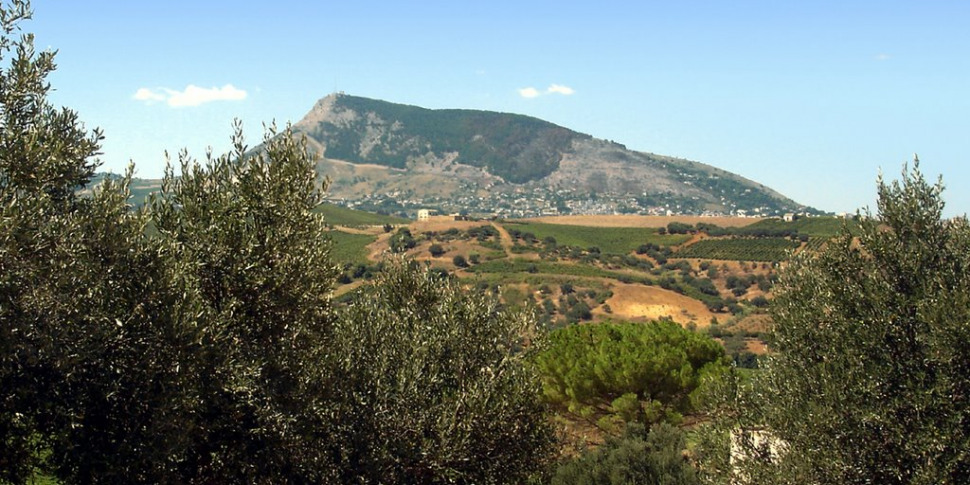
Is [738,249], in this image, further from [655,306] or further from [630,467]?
[630,467]

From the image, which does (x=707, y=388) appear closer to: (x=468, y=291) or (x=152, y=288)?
(x=468, y=291)

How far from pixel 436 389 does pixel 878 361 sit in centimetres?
1134

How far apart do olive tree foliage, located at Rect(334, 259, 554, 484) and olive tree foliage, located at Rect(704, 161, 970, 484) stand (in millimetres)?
6916

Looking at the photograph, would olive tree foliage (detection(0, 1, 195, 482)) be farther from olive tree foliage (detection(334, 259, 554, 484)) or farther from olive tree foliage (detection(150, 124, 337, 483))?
olive tree foliage (detection(334, 259, 554, 484))

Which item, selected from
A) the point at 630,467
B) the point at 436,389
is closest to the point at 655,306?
the point at 630,467

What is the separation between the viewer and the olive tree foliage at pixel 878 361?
59.3ft

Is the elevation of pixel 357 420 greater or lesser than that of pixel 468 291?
lesser

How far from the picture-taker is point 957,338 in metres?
18.0

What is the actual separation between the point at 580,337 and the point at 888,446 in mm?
24230

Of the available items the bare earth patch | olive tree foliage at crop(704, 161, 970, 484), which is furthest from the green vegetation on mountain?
the bare earth patch

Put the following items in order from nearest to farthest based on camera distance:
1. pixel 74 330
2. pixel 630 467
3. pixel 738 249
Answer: pixel 74 330, pixel 630 467, pixel 738 249

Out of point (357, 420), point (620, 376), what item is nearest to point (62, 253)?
point (357, 420)

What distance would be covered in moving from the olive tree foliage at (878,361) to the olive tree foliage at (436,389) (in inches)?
272

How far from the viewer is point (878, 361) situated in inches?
761
